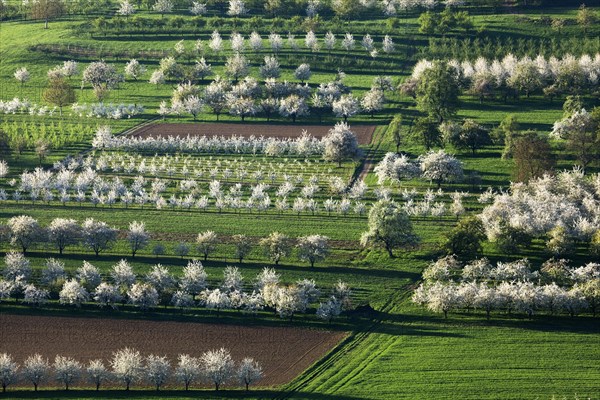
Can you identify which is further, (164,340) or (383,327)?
(383,327)

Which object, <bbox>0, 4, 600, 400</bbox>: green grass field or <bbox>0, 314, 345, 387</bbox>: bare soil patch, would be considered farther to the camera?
<bbox>0, 314, 345, 387</bbox>: bare soil patch

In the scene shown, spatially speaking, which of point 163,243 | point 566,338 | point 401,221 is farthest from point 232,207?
point 566,338

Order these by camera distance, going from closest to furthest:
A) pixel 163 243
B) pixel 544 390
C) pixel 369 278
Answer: pixel 544 390
pixel 369 278
pixel 163 243

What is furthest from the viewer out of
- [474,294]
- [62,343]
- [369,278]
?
[369,278]

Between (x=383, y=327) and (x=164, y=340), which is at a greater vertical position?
(x=383, y=327)

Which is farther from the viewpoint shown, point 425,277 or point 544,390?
point 425,277

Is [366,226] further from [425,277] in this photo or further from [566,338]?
[566,338]

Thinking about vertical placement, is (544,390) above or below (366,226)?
below

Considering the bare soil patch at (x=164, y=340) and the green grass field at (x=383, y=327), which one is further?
the bare soil patch at (x=164, y=340)
